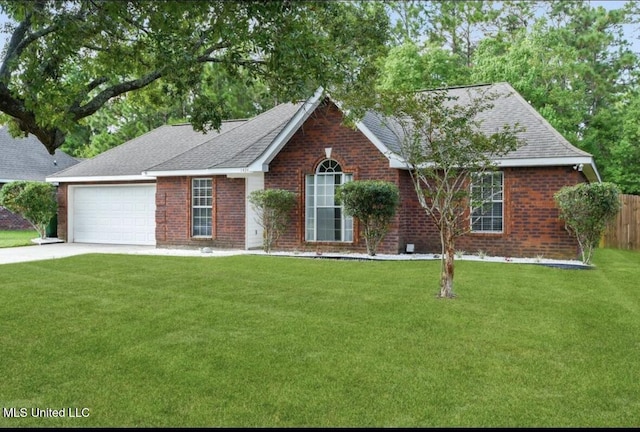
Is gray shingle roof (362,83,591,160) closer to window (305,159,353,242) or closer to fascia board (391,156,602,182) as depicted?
fascia board (391,156,602,182)

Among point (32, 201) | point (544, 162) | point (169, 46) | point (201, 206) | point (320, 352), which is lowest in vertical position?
point (320, 352)

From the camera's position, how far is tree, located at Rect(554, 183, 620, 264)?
1280cm

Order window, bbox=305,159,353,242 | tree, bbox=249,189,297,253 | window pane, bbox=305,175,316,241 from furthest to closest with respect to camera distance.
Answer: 1. window pane, bbox=305,175,316,241
2. window, bbox=305,159,353,242
3. tree, bbox=249,189,297,253

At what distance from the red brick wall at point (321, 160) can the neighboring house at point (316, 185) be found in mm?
29

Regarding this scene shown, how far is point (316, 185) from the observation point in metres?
16.3

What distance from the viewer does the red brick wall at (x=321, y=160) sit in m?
15.4

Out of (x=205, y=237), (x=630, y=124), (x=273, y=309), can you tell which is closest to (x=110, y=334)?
(x=273, y=309)

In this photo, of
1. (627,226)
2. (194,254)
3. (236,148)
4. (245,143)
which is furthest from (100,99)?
(627,226)

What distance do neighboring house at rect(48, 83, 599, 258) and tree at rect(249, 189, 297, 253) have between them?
1.04 ft

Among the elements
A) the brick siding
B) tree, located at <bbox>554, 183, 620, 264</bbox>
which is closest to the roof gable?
the brick siding

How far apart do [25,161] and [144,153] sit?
13.1m

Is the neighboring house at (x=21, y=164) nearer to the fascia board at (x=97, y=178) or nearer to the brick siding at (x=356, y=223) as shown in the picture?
the fascia board at (x=97, y=178)

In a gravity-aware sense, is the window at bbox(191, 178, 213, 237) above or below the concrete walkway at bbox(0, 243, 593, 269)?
above

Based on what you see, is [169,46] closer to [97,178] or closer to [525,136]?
[525,136]
